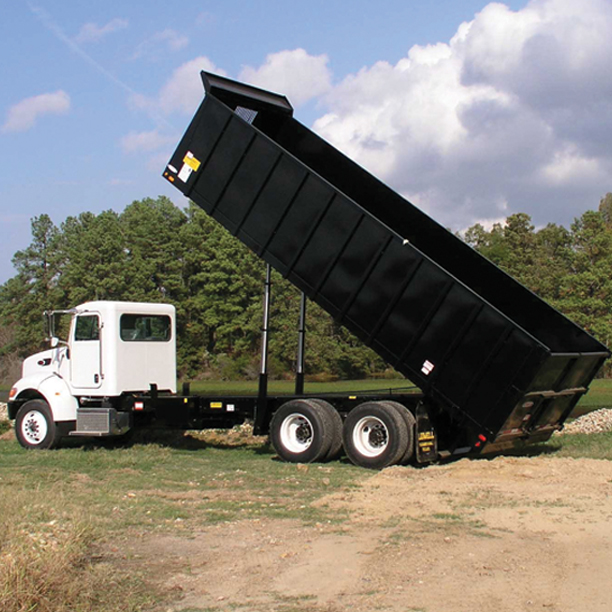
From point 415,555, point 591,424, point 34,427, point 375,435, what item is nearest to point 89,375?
point 34,427

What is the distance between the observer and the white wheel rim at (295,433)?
44.1ft

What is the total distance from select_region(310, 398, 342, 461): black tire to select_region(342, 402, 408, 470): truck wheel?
0.25 metres

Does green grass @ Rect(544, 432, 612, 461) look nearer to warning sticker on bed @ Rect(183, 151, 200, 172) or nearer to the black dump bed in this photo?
the black dump bed

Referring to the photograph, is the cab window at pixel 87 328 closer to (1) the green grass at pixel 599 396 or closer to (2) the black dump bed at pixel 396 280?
(2) the black dump bed at pixel 396 280

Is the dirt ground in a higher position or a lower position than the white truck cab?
lower

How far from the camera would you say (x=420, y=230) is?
14.5 metres

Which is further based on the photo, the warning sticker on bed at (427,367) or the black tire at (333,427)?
the black tire at (333,427)

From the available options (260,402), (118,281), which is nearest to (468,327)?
(260,402)

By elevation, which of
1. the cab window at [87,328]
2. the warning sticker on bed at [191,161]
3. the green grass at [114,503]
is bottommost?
the green grass at [114,503]

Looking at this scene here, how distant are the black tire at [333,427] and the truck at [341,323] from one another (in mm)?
32

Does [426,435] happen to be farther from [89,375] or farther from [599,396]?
[599,396]

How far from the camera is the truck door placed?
1520 centimetres

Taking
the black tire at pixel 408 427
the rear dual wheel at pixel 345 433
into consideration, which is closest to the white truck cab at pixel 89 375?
the rear dual wheel at pixel 345 433

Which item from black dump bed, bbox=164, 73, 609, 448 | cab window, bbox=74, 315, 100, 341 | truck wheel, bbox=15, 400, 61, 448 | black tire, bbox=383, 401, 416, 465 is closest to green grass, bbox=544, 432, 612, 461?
black dump bed, bbox=164, 73, 609, 448
